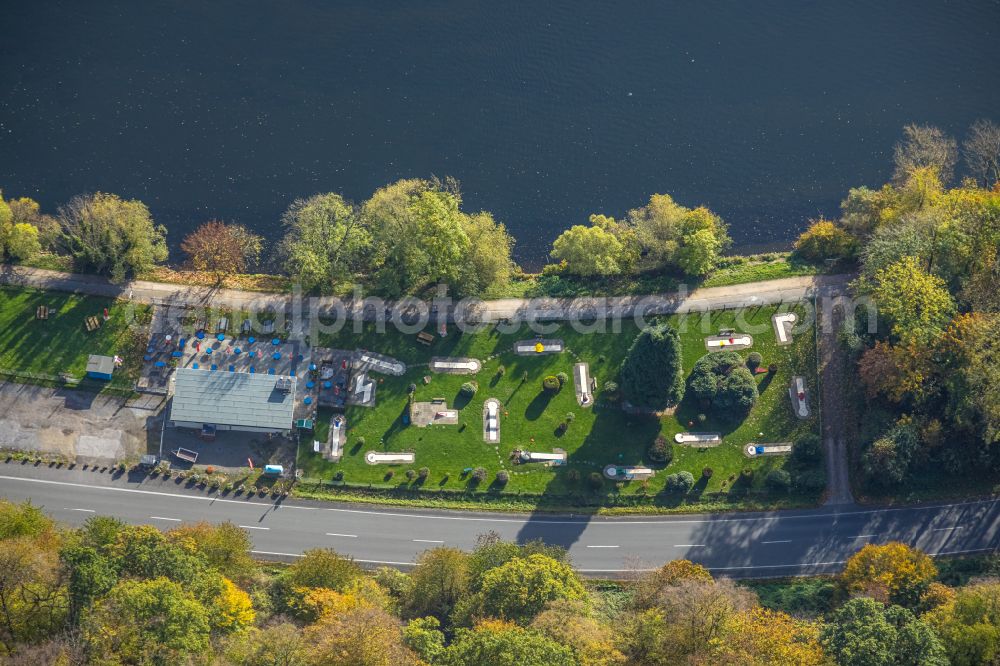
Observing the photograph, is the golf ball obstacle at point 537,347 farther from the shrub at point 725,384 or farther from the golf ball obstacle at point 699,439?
the golf ball obstacle at point 699,439

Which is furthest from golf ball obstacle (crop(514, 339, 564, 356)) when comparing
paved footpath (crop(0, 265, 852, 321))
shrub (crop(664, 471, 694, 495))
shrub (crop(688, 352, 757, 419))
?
shrub (crop(664, 471, 694, 495))

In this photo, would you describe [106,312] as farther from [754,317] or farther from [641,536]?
[754,317]

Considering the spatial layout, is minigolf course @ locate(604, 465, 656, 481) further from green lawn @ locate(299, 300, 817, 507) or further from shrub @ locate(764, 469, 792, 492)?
shrub @ locate(764, 469, 792, 492)

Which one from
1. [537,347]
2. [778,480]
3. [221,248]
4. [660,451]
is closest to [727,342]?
[660,451]

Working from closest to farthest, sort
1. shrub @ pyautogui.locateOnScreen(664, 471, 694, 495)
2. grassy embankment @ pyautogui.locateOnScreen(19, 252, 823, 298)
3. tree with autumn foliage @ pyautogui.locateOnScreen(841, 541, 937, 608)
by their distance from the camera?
tree with autumn foliage @ pyautogui.locateOnScreen(841, 541, 937, 608) → shrub @ pyautogui.locateOnScreen(664, 471, 694, 495) → grassy embankment @ pyautogui.locateOnScreen(19, 252, 823, 298)

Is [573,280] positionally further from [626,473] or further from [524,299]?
[626,473]
